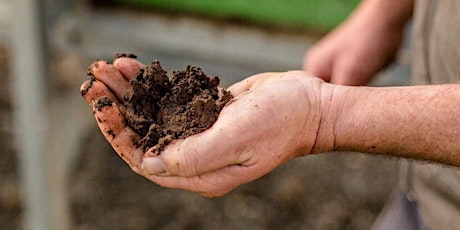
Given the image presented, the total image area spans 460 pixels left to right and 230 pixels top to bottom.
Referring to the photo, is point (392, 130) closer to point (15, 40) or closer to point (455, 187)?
point (455, 187)

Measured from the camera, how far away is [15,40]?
1.97 meters

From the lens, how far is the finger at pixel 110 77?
1.17m

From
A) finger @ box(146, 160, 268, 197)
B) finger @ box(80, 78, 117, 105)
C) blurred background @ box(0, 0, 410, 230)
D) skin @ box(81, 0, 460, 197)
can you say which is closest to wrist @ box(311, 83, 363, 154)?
skin @ box(81, 0, 460, 197)

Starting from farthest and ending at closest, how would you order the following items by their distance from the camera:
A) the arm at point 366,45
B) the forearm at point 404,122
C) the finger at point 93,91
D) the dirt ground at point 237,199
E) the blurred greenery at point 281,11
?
the dirt ground at point 237,199
the blurred greenery at point 281,11
the arm at point 366,45
the finger at point 93,91
the forearm at point 404,122

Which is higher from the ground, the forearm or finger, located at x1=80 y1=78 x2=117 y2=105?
finger, located at x1=80 y1=78 x2=117 y2=105

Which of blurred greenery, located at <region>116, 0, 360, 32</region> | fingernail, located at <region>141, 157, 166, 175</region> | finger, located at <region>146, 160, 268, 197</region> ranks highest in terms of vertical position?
blurred greenery, located at <region>116, 0, 360, 32</region>

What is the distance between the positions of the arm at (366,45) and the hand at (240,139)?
0.38 metres

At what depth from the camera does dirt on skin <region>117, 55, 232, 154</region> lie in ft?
3.56

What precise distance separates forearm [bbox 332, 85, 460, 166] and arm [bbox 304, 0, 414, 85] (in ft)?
1.37

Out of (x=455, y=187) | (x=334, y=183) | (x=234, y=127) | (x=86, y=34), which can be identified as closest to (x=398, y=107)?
(x=234, y=127)

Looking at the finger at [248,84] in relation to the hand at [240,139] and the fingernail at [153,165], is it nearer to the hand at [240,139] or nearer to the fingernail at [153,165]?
the hand at [240,139]

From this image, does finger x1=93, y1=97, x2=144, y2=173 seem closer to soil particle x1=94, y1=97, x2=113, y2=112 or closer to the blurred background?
soil particle x1=94, y1=97, x2=113, y2=112

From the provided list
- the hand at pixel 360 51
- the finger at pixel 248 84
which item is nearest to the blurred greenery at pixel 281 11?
the hand at pixel 360 51

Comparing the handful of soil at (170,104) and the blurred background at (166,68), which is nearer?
the handful of soil at (170,104)
